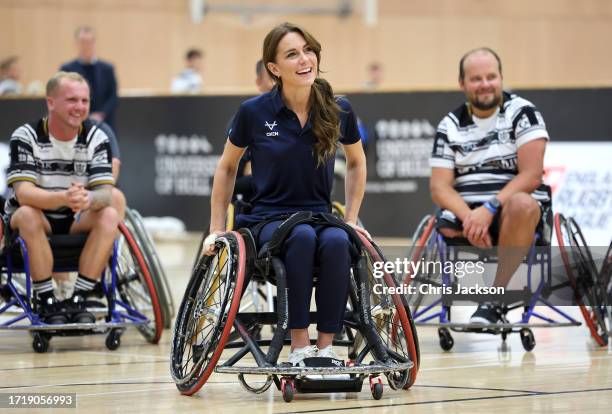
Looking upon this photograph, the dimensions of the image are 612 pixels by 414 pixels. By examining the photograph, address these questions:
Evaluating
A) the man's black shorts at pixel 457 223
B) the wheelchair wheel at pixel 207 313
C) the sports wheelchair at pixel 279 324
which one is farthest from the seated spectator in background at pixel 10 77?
the sports wheelchair at pixel 279 324

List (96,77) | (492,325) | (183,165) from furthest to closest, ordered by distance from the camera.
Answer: (183,165), (96,77), (492,325)

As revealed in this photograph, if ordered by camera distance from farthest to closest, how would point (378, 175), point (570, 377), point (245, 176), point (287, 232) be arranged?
point (378, 175), point (245, 176), point (570, 377), point (287, 232)

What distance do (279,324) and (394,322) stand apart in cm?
39

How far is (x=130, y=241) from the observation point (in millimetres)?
4840

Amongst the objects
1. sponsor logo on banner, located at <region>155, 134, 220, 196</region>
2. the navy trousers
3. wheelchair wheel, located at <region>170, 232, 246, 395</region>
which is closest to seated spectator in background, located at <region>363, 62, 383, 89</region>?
sponsor logo on banner, located at <region>155, 134, 220, 196</region>

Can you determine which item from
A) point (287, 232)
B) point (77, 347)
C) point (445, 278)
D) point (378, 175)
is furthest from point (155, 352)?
point (378, 175)

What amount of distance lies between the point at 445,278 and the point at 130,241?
4.41 feet

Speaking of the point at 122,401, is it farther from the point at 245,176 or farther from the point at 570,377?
the point at 245,176

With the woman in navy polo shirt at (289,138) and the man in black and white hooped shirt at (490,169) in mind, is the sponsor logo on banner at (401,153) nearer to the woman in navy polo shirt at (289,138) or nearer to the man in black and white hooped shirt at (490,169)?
the man in black and white hooped shirt at (490,169)

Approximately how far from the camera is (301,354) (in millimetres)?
3379

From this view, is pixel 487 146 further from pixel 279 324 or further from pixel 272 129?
pixel 279 324

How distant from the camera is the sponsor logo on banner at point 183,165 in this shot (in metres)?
11.0

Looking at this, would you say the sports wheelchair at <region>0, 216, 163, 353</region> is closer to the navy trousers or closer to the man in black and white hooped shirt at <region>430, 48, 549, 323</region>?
the man in black and white hooped shirt at <region>430, 48, 549, 323</region>

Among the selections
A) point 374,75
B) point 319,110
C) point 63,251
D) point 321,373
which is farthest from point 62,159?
point 374,75
